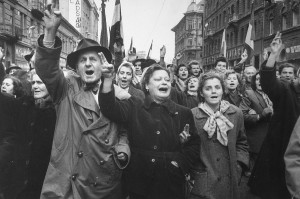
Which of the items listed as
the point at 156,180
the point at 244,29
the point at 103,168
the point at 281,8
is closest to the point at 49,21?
the point at 103,168

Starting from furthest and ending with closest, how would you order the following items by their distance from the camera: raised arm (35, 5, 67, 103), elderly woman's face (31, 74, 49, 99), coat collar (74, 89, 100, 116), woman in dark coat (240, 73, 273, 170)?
1. woman in dark coat (240, 73, 273, 170)
2. elderly woman's face (31, 74, 49, 99)
3. coat collar (74, 89, 100, 116)
4. raised arm (35, 5, 67, 103)

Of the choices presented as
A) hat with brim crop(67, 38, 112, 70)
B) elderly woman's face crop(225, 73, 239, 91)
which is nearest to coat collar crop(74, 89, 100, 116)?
hat with brim crop(67, 38, 112, 70)

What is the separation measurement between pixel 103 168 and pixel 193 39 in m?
77.3

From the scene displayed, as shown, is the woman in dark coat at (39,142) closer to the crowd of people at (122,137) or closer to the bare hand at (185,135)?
the crowd of people at (122,137)

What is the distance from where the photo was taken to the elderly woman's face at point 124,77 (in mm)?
6457

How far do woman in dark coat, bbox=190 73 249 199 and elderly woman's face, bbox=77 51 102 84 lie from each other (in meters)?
1.40

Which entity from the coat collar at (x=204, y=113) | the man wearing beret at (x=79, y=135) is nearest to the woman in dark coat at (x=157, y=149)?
the man wearing beret at (x=79, y=135)

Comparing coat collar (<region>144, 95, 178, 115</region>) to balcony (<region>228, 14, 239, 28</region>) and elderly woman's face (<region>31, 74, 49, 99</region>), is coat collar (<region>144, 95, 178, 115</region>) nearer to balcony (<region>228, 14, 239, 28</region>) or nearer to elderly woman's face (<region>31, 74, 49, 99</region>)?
elderly woman's face (<region>31, 74, 49, 99</region>)

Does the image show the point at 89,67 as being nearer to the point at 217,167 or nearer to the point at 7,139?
the point at 7,139

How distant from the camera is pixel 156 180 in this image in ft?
11.8

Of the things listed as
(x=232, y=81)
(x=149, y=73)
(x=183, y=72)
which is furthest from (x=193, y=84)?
(x=149, y=73)

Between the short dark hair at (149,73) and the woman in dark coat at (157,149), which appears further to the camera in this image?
the short dark hair at (149,73)

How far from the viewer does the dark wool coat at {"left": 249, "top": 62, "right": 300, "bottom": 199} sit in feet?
13.8

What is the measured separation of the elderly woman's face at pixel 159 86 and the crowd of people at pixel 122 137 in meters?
0.01
